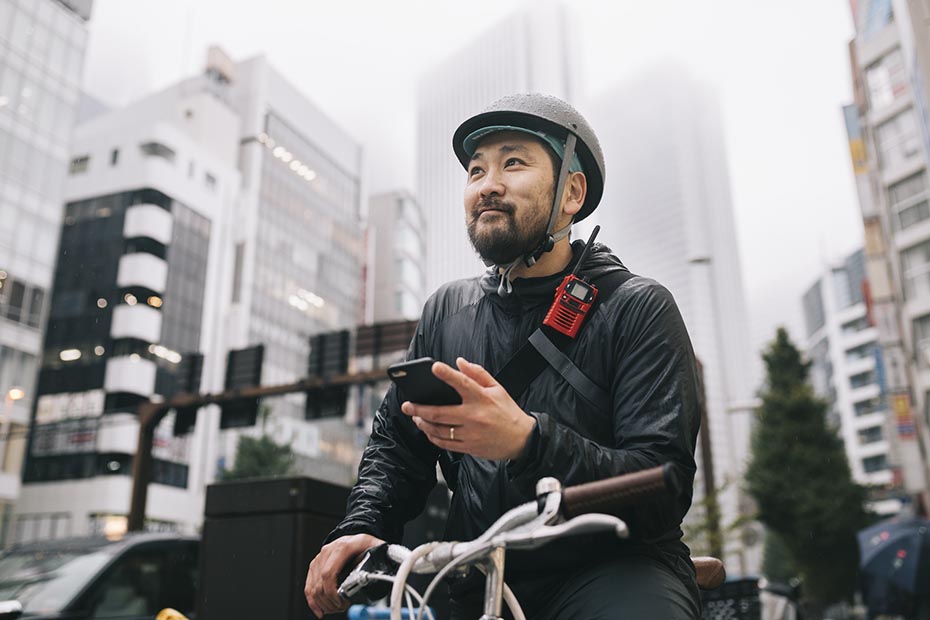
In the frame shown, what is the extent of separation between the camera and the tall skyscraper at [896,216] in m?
33.7

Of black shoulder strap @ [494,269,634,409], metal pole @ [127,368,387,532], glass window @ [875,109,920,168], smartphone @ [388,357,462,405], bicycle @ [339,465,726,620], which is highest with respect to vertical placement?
glass window @ [875,109,920,168]

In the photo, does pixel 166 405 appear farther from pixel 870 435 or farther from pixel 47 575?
pixel 870 435

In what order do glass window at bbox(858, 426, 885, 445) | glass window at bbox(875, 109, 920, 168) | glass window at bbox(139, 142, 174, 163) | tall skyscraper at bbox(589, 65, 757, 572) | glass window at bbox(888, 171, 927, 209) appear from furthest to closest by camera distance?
glass window at bbox(858, 426, 885, 445)
glass window at bbox(139, 142, 174, 163)
tall skyscraper at bbox(589, 65, 757, 572)
glass window at bbox(875, 109, 920, 168)
glass window at bbox(888, 171, 927, 209)

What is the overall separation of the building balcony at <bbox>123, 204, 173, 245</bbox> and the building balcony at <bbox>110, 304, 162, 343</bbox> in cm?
424

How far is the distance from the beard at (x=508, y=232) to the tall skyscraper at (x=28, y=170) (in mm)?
37817

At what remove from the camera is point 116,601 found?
5605 mm

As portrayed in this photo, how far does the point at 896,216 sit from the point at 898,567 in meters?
27.8

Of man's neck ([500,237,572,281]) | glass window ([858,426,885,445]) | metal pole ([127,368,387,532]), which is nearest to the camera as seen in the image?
man's neck ([500,237,572,281])

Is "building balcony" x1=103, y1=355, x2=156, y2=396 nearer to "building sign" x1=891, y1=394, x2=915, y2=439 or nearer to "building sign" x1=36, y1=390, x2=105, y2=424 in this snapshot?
"building sign" x1=36, y1=390, x2=105, y2=424

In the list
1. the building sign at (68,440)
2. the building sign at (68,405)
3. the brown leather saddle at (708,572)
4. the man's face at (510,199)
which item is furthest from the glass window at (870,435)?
the man's face at (510,199)

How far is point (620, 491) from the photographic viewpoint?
1.32 metres

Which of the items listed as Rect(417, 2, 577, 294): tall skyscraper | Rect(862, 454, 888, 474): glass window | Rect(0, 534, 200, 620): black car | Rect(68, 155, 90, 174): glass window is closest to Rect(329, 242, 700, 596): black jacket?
Rect(0, 534, 200, 620): black car

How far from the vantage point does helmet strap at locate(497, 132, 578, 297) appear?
215cm

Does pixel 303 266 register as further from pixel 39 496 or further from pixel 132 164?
pixel 39 496
